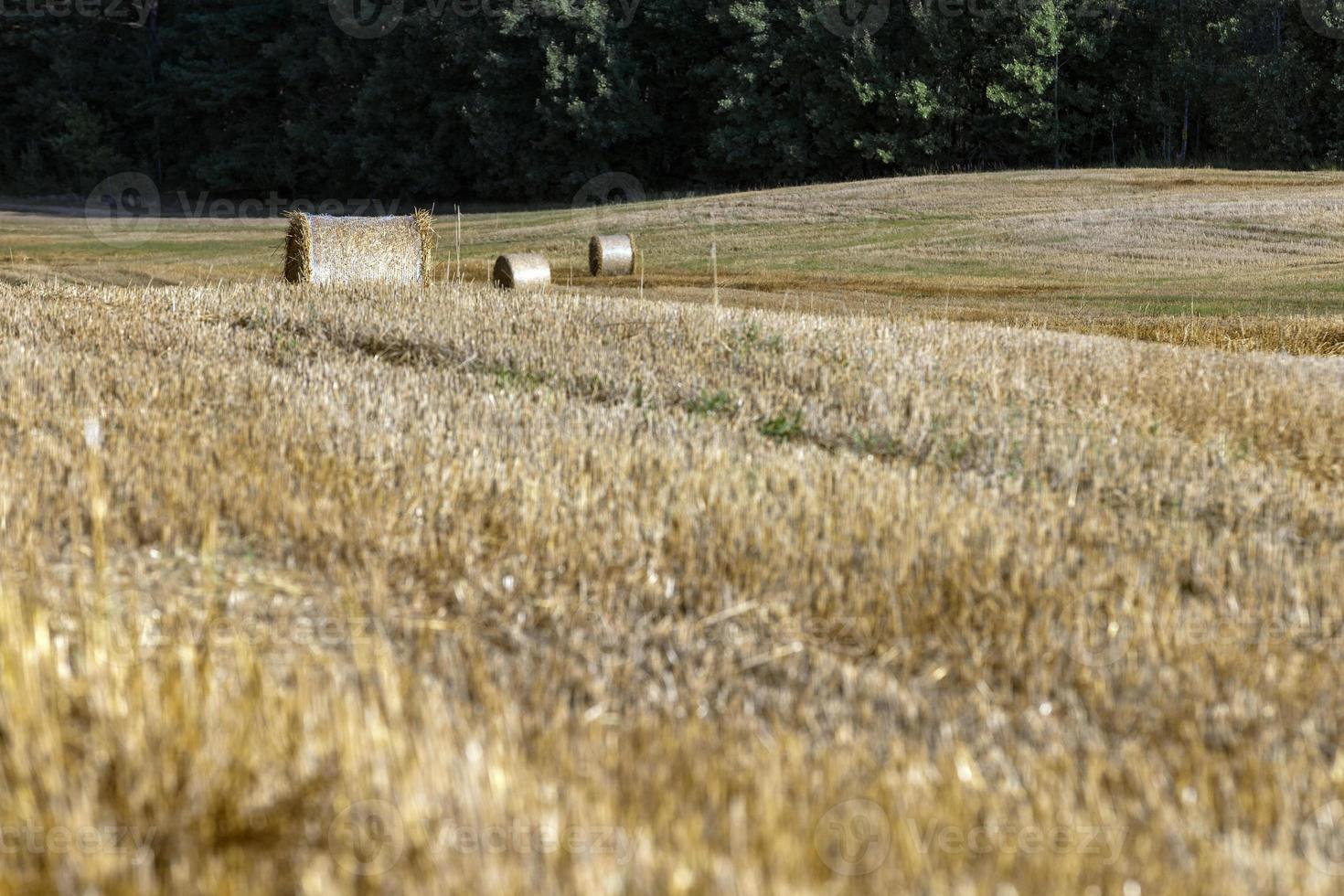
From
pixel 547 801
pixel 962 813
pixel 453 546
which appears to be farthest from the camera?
pixel 453 546

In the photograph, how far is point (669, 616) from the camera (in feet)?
14.5

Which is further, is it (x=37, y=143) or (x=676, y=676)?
(x=37, y=143)

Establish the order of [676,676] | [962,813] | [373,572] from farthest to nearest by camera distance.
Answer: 1. [373,572]
2. [676,676]
3. [962,813]

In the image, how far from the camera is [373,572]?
449cm

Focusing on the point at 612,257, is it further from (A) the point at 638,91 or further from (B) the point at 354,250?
(A) the point at 638,91

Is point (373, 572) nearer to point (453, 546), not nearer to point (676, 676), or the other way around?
point (453, 546)

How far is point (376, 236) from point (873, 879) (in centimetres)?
1486

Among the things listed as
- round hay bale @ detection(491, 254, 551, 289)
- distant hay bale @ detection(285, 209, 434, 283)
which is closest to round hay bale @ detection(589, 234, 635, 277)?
round hay bale @ detection(491, 254, 551, 289)

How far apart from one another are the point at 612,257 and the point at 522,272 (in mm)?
2845

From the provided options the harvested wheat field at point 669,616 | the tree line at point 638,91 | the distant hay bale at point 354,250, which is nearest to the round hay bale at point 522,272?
the distant hay bale at point 354,250

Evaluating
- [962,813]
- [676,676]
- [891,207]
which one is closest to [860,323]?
[676,676]

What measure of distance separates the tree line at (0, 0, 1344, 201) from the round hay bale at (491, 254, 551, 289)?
91.6 feet

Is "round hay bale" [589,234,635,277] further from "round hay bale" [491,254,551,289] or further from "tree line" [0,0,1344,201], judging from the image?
"tree line" [0,0,1344,201]

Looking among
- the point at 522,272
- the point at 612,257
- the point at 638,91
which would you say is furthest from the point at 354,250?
the point at 638,91
